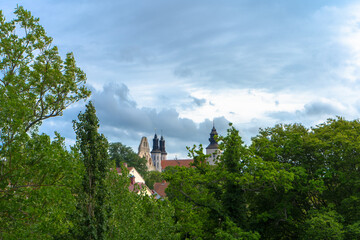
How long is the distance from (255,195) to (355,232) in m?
7.39

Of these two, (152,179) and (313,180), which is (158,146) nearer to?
(152,179)

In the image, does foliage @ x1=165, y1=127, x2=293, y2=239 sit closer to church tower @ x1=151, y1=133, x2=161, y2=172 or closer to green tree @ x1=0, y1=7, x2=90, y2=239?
green tree @ x1=0, y1=7, x2=90, y2=239

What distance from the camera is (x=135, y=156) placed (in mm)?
100312

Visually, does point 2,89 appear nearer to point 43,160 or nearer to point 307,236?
point 43,160

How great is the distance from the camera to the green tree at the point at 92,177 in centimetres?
1684

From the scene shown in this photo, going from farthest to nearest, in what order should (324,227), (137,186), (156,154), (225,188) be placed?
(156,154) → (225,188) → (137,186) → (324,227)

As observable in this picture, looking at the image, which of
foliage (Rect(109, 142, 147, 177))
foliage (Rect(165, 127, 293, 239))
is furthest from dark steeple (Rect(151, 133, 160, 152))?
foliage (Rect(165, 127, 293, 239))

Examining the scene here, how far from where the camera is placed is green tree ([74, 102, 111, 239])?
1684 cm

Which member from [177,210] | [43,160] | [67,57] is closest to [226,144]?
[177,210]

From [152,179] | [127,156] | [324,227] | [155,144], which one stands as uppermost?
[155,144]

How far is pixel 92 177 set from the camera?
17.2 m

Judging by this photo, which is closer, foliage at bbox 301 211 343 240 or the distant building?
foliage at bbox 301 211 343 240

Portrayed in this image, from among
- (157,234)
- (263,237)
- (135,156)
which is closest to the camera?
(157,234)

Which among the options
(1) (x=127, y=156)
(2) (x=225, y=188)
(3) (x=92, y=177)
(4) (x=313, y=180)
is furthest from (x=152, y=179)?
(3) (x=92, y=177)
